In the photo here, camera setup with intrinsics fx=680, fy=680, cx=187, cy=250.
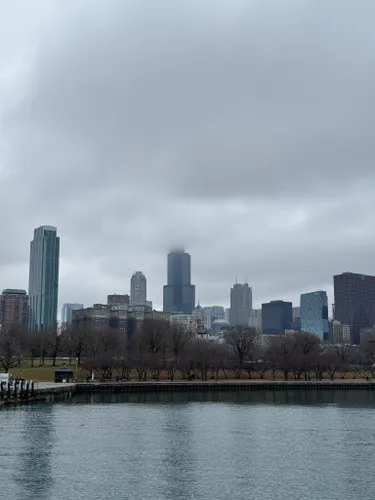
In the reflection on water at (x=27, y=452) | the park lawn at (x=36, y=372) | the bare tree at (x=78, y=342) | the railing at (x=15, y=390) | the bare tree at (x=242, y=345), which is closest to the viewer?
the reflection on water at (x=27, y=452)

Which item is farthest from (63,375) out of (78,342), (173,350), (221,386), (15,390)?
(173,350)

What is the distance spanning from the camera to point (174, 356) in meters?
159

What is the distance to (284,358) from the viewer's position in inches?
6024

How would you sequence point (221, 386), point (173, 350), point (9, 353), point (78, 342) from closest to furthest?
point (221, 386), point (9, 353), point (78, 342), point (173, 350)

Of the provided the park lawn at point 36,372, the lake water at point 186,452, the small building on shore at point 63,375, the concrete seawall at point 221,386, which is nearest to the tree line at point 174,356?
the park lawn at point 36,372

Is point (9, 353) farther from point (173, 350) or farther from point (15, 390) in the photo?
point (15, 390)

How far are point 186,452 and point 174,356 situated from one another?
10471 cm

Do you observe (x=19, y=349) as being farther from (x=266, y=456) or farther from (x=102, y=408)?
(x=266, y=456)

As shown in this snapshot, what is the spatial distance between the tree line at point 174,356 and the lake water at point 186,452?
161 feet

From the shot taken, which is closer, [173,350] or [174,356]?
[174,356]

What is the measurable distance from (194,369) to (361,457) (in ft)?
299

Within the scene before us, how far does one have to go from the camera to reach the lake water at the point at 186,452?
4178cm

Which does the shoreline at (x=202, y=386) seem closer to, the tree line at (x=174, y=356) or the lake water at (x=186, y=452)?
the tree line at (x=174, y=356)

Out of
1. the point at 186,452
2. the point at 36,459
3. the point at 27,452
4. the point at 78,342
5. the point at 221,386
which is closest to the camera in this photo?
the point at 36,459
